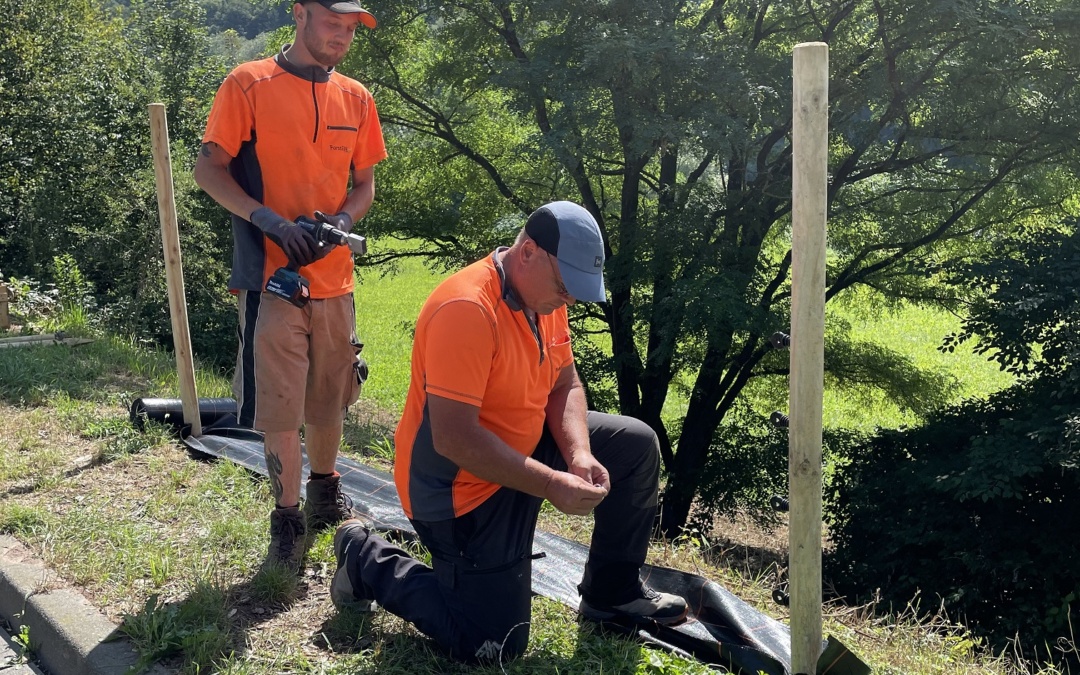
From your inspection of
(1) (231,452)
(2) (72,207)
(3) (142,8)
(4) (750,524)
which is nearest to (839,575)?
(4) (750,524)

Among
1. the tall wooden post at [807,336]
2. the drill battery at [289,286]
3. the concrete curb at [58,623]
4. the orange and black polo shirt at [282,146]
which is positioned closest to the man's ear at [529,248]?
the tall wooden post at [807,336]

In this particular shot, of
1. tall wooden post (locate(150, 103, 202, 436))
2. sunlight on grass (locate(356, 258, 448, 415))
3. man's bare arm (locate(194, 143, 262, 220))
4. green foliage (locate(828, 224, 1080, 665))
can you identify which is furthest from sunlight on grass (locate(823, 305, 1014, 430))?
man's bare arm (locate(194, 143, 262, 220))

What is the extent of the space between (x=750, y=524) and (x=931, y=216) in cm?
407

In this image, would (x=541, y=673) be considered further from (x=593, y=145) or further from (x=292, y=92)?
(x=593, y=145)

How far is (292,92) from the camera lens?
3777mm

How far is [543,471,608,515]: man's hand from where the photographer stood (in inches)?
116

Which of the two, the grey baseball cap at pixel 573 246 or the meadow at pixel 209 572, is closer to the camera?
the grey baseball cap at pixel 573 246

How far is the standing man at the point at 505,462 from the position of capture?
298 centimetres

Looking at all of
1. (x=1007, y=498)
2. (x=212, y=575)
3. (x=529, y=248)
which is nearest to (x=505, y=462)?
(x=529, y=248)

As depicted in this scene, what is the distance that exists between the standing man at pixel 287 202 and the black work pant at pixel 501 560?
64 centimetres

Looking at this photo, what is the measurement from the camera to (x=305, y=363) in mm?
3873

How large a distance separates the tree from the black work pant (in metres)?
5.86

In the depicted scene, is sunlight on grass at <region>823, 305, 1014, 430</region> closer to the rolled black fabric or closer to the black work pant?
the rolled black fabric

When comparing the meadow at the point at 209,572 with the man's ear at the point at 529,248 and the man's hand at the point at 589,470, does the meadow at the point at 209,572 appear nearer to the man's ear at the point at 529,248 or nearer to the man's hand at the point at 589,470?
the man's hand at the point at 589,470
